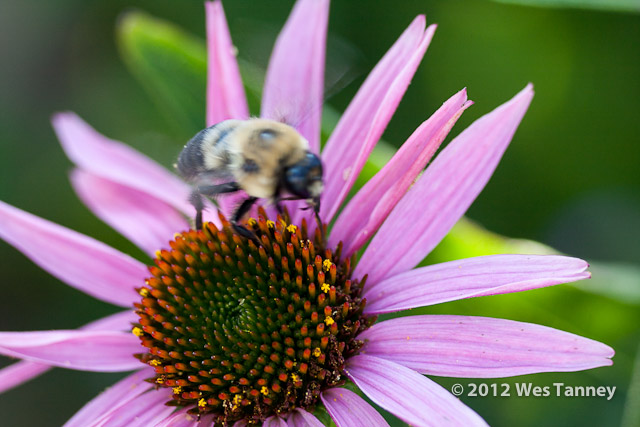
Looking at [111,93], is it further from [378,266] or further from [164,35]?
[378,266]

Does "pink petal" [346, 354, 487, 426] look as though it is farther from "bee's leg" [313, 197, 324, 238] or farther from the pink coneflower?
"bee's leg" [313, 197, 324, 238]

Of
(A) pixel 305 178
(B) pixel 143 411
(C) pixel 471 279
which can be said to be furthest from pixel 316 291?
(B) pixel 143 411

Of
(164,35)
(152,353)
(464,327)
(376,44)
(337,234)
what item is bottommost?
(152,353)

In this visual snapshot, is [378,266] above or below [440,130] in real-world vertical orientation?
below

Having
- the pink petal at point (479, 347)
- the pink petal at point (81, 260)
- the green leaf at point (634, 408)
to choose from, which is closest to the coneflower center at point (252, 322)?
the pink petal at point (479, 347)

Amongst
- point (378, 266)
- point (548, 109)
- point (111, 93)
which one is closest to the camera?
point (378, 266)

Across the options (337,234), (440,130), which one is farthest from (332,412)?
(440,130)

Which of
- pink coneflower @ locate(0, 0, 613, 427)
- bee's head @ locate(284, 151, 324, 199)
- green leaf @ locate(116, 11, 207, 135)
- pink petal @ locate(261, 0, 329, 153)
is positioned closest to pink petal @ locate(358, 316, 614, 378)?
pink coneflower @ locate(0, 0, 613, 427)
